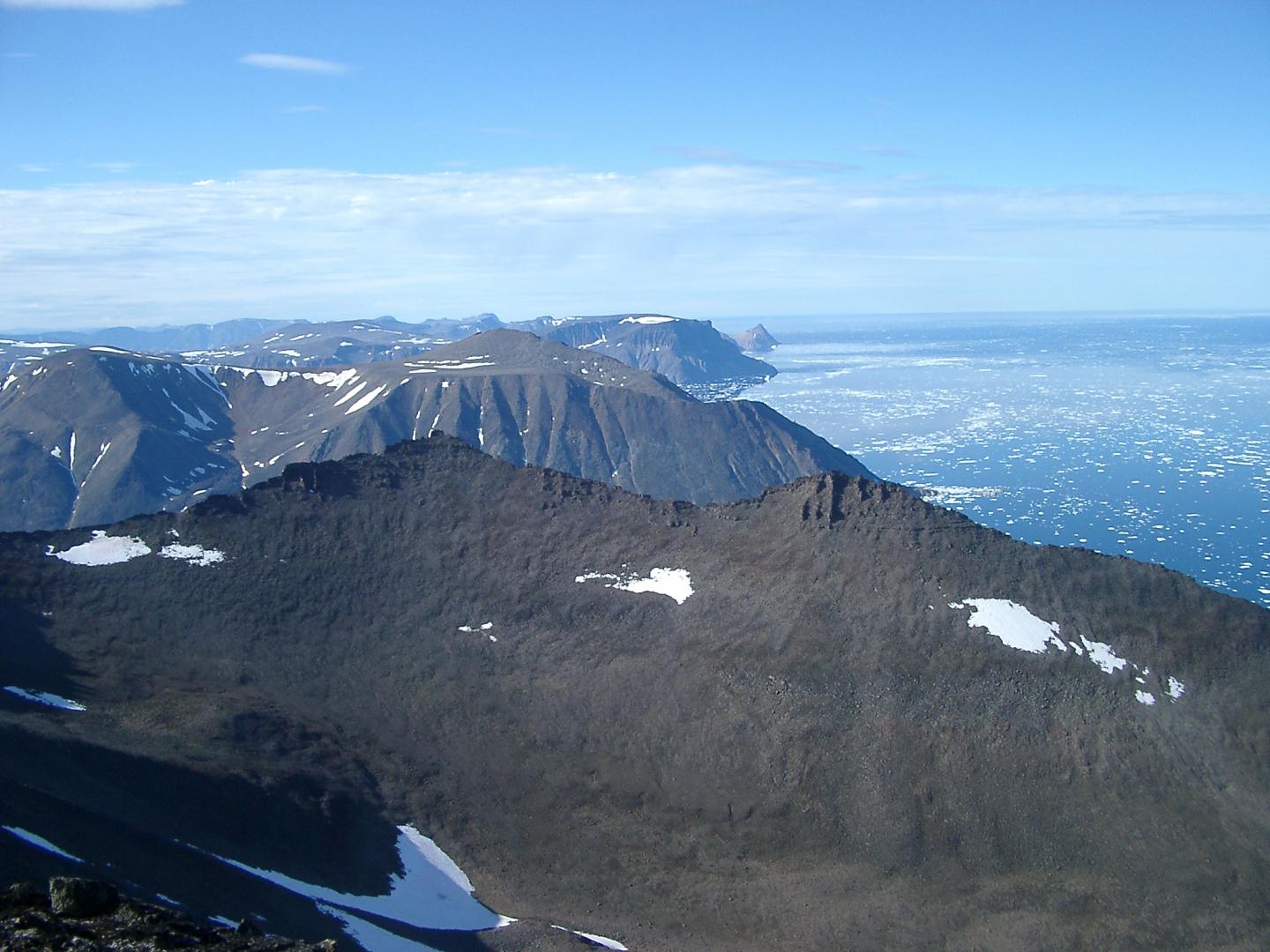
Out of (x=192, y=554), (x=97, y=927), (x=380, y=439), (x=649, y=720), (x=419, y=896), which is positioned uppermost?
(x=380, y=439)

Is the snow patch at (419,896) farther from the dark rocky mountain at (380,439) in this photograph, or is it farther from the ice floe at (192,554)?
the dark rocky mountain at (380,439)

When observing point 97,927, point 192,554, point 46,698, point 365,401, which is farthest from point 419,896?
point 365,401

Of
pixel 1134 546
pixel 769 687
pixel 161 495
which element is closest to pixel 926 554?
pixel 769 687

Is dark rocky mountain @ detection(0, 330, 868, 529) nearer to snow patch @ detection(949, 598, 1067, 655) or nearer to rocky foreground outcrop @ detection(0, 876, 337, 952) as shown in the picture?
→ snow patch @ detection(949, 598, 1067, 655)

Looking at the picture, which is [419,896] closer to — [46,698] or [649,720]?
[649,720]

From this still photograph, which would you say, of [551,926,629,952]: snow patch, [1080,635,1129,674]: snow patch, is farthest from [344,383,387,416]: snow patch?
[551,926,629,952]: snow patch

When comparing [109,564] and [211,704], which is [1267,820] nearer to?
[211,704]
